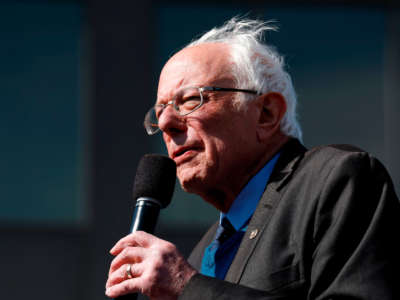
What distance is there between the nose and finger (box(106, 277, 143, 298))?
81cm

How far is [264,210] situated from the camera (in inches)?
94.2

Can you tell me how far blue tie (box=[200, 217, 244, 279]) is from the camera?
2.60 metres

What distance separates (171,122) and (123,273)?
2.60 feet

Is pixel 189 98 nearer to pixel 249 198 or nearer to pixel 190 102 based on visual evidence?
pixel 190 102

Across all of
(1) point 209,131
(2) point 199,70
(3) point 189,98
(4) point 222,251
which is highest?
(2) point 199,70

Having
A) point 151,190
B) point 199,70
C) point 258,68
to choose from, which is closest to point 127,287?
point 151,190

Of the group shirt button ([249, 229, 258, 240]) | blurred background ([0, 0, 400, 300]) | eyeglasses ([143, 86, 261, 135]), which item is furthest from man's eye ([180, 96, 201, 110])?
blurred background ([0, 0, 400, 300])

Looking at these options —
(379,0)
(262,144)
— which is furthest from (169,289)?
(379,0)

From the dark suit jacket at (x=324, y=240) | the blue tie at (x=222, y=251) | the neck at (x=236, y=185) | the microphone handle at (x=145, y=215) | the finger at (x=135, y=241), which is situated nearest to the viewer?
the dark suit jacket at (x=324, y=240)

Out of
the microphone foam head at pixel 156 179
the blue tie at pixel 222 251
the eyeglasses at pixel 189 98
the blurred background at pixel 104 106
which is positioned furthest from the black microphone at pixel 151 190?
the blurred background at pixel 104 106

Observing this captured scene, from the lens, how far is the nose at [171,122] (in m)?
2.65

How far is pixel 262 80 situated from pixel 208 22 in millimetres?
7350

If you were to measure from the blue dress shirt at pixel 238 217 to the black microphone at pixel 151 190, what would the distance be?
341 mm

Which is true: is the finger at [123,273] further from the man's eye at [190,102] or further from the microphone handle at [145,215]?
the man's eye at [190,102]
